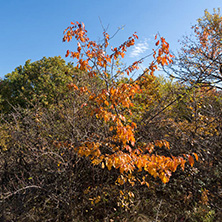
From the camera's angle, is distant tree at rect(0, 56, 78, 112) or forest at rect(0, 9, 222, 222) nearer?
forest at rect(0, 9, 222, 222)

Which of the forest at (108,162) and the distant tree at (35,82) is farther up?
the distant tree at (35,82)

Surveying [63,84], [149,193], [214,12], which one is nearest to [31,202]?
[149,193]

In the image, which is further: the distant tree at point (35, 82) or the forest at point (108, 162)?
the distant tree at point (35, 82)

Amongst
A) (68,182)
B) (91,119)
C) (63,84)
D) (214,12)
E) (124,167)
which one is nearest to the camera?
(124,167)

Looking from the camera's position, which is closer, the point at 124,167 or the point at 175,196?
the point at 124,167

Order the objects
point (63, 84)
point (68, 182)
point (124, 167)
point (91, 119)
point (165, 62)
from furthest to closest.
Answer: point (63, 84)
point (91, 119)
point (165, 62)
point (68, 182)
point (124, 167)

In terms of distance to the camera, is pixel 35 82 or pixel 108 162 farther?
pixel 35 82

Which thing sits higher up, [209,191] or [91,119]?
[91,119]

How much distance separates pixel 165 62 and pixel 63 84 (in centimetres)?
618

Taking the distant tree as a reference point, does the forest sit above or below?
below

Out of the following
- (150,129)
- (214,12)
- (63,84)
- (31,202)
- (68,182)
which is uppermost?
(214,12)

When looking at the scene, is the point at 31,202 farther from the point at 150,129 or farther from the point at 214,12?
the point at 214,12

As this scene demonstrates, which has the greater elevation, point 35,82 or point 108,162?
point 35,82

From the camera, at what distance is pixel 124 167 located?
2.85 metres
